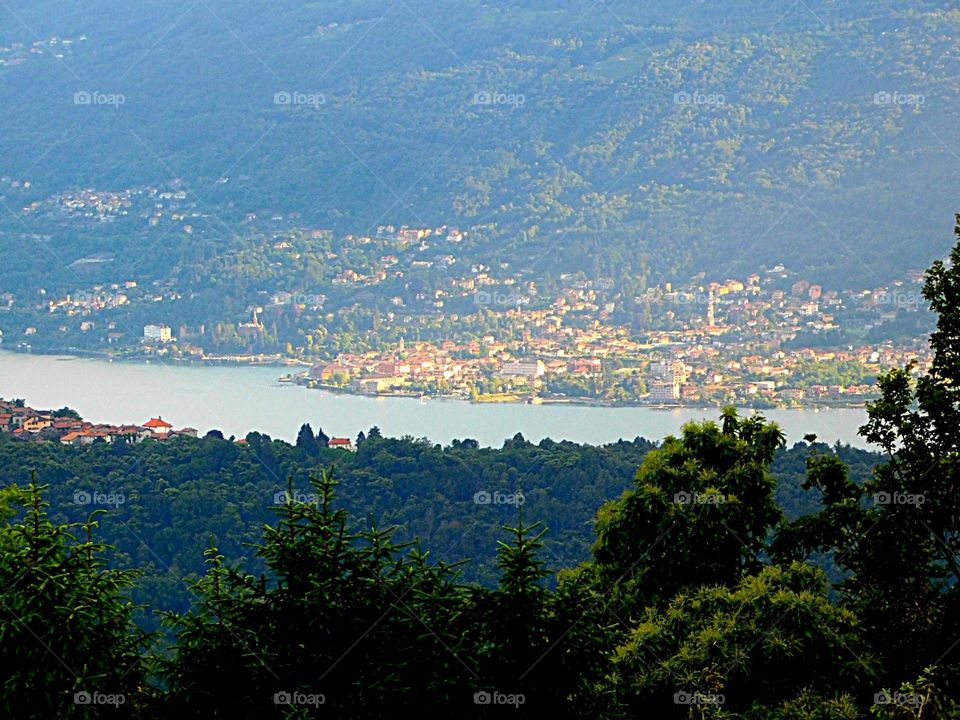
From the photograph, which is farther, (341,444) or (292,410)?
(292,410)

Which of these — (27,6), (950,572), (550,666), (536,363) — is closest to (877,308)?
(536,363)

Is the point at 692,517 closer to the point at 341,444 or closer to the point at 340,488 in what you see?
the point at 340,488

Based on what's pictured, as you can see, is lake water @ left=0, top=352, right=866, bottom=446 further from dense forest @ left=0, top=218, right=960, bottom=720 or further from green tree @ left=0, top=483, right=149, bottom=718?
green tree @ left=0, top=483, right=149, bottom=718

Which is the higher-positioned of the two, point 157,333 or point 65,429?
point 157,333

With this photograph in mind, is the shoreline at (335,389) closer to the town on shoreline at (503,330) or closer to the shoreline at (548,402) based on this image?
the shoreline at (548,402)

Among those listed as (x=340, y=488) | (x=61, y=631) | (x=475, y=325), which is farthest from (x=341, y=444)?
(x=475, y=325)

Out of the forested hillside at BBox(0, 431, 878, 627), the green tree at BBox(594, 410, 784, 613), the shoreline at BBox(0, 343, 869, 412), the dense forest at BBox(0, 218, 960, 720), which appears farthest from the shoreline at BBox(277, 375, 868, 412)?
the dense forest at BBox(0, 218, 960, 720)
